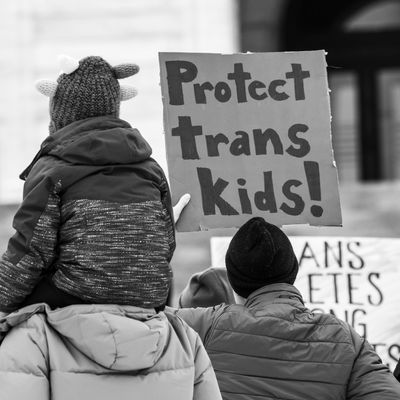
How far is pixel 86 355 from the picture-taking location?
318 cm

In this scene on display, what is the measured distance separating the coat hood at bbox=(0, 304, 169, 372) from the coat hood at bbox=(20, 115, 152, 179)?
1.20ft

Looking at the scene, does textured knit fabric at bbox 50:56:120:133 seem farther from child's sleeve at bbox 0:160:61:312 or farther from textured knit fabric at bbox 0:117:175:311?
child's sleeve at bbox 0:160:61:312

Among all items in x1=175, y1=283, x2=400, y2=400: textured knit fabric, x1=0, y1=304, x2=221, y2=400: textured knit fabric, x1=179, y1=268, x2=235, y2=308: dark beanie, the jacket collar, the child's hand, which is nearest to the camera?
x1=0, y1=304, x2=221, y2=400: textured knit fabric

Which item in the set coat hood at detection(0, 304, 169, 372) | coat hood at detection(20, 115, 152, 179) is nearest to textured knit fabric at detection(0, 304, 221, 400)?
coat hood at detection(0, 304, 169, 372)

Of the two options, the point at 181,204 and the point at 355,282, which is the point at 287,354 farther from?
the point at 355,282

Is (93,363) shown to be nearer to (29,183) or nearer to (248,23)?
(29,183)

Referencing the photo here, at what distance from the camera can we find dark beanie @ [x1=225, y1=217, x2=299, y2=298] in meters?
3.87

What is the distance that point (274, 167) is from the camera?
434 centimetres

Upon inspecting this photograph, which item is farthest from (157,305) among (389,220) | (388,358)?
(389,220)

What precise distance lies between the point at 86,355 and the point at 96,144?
0.52 m

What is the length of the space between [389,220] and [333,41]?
6.61ft

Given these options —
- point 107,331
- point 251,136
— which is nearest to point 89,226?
point 107,331

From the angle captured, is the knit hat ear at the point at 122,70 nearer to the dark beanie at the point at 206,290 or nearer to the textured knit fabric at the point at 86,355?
the textured knit fabric at the point at 86,355

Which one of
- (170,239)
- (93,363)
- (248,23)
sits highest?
(248,23)
